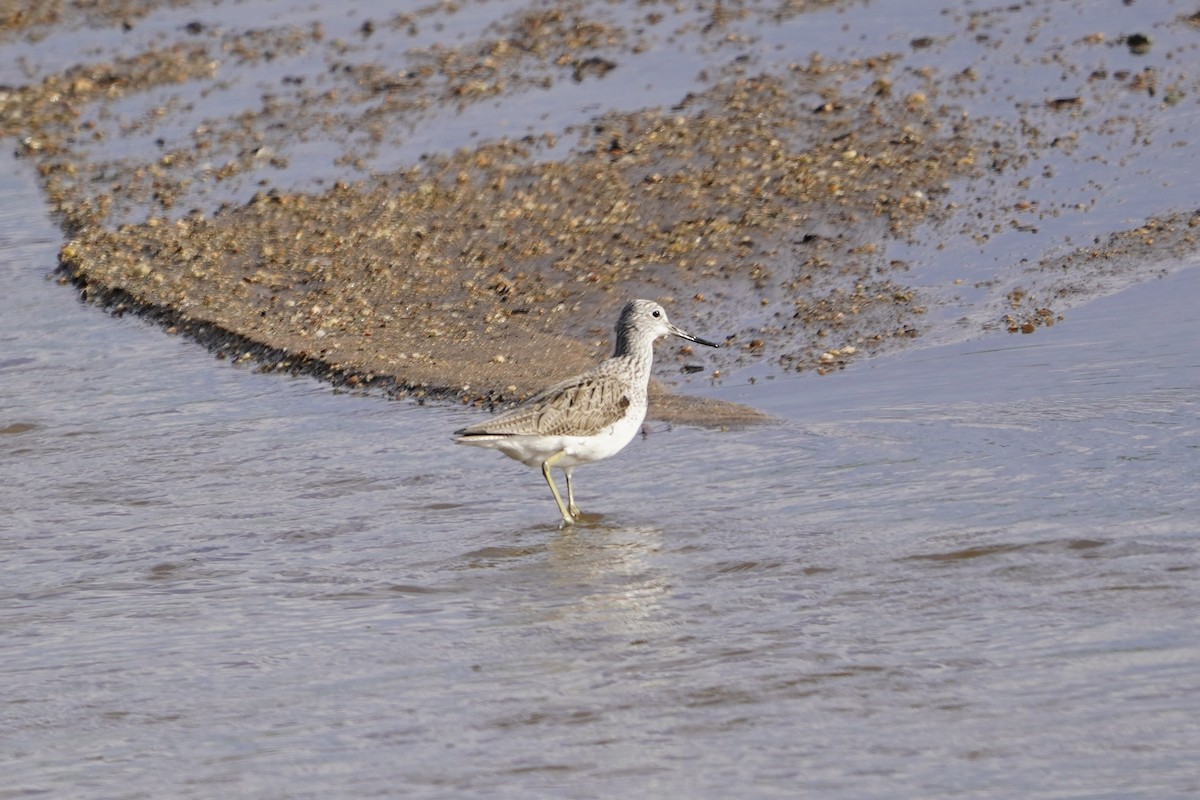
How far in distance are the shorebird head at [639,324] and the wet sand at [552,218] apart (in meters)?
0.53

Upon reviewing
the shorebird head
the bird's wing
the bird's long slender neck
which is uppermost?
the shorebird head

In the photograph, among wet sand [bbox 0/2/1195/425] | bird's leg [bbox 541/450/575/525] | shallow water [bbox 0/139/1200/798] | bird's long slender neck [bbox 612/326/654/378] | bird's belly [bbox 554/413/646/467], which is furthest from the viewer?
wet sand [bbox 0/2/1195/425]

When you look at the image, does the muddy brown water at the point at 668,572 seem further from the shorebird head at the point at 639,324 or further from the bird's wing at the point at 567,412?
the shorebird head at the point at 639,324

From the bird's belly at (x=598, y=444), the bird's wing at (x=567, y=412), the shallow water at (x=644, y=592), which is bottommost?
the shallow water at (x=644, y=592)

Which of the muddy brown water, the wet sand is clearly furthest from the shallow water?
the wet sand

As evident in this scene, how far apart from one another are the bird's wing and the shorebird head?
551mm

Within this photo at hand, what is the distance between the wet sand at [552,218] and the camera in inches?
431

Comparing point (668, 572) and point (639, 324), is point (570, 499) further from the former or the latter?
point (639, 324)

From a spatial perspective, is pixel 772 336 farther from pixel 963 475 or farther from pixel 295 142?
pixel 295 142

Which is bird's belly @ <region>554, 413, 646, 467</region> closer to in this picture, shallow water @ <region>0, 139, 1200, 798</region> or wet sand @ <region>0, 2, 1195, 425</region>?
shallow water @ <region>0, 139, 1200, 798</region>

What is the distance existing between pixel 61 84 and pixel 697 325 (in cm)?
1030

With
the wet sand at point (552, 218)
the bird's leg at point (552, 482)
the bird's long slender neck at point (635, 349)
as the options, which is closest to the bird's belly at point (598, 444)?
the bird's leg at point (552, 482)

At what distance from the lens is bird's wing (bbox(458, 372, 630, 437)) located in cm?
856

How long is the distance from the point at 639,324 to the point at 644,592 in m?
2.47
